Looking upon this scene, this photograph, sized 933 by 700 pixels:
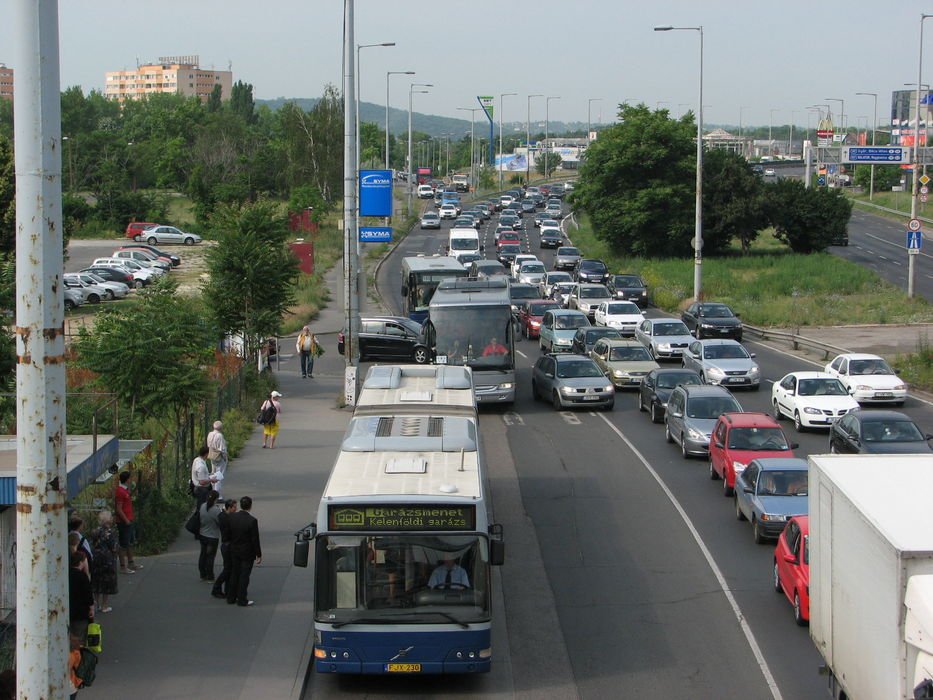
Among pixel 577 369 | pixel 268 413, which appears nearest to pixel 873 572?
pixel 268 413

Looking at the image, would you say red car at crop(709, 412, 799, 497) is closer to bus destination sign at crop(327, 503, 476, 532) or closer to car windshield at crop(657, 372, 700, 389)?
car windshield at crop(657, 372, 700, 389)

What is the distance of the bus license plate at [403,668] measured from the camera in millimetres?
11891

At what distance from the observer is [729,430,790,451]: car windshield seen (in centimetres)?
2203

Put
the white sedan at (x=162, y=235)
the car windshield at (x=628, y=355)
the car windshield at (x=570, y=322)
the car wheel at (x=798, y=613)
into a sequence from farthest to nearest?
the white sedan at (x=162, y=235), the car windshield at (x=570, y=322), the car windshield at (x=628, y=355), the car wheel at (x=798, y=613)

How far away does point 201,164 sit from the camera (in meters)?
109

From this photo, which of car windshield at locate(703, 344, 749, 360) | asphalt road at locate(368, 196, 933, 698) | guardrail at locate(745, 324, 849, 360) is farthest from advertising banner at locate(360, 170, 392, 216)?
guardrail at locate(745, 324, 849, 360)

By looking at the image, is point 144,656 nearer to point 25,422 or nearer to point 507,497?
point 25,422

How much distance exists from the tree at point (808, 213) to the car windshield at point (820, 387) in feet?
134

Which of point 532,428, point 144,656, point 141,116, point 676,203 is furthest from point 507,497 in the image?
point 141,116

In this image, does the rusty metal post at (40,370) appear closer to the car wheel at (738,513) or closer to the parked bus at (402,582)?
the parked bus at (402,582)

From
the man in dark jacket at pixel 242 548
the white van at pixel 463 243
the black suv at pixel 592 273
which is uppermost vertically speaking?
the white van at pixel 463 243

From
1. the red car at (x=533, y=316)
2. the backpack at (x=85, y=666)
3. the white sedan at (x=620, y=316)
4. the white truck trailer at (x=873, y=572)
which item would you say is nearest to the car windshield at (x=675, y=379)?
the white sedan at (x=620, y=316)

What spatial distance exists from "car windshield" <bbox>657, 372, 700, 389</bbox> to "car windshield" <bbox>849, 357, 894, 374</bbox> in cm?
435

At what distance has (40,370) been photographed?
678cm
